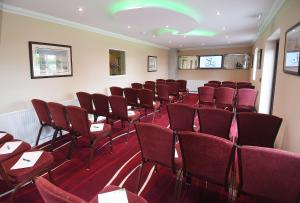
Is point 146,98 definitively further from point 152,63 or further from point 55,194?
point 152,63

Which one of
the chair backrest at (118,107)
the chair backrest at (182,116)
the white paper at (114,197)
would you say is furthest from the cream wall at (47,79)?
the white paper at (114,197)

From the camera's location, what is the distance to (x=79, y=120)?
2760 millimetres

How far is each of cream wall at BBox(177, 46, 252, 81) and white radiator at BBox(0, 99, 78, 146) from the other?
872cm

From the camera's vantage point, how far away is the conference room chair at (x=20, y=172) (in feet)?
6.01

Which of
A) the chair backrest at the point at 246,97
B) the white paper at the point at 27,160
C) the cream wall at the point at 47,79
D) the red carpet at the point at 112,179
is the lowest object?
the red carpet at the point at 112,179

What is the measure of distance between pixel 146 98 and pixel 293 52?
311 centimetres

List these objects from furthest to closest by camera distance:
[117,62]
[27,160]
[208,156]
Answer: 1. [117,62]
2. [27,160]
3. [208,156]

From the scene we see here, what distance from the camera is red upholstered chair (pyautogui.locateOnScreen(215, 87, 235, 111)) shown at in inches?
190

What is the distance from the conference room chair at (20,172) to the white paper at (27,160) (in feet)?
0.12

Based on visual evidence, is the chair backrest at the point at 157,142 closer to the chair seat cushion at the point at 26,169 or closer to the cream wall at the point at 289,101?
the chair seat cushion at the point at 26,169

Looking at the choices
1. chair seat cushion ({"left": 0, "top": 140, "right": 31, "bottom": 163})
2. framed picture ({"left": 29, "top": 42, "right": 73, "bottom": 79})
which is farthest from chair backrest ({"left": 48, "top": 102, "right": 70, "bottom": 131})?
framed picture ({"left": 29, "top": 42, "right": 73, "bottom": 79})

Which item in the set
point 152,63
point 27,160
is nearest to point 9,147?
point 27,160

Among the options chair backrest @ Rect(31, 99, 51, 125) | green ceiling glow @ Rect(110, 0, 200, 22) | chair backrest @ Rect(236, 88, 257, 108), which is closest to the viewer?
chair backrest @ Rect(31, 99, 51, 125)

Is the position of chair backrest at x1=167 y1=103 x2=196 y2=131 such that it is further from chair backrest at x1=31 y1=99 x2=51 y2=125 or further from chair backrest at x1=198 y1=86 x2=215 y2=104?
chair backrest at x1=198 y1=86 x2=215 y2=104
